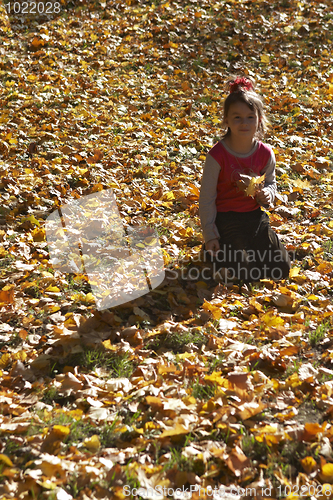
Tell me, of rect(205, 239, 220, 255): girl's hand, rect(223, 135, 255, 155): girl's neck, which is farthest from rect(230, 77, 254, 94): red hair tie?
rect(205, 239, 220, 255): girl's hand

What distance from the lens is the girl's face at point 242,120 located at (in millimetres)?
3199

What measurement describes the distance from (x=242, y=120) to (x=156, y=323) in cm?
159

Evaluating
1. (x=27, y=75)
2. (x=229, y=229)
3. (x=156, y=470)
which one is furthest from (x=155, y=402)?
(x=27, y=75)

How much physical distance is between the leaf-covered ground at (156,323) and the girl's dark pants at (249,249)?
0.12 metres

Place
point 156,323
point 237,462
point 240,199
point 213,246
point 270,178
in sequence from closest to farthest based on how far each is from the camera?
point 237,462 < point 156,323 < point 213,246 < point 240,199 < point 270,178

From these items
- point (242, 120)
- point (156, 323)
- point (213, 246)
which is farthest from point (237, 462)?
point (242, 120)

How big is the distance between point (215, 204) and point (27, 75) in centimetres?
428

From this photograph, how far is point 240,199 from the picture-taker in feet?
11.3

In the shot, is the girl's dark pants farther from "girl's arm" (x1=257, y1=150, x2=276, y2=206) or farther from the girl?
"girl's arm" (x1=257, y1=150, x2=276, y2=206)

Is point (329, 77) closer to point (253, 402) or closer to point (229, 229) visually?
point (229, 229)

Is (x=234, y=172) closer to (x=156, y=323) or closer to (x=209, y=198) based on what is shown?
(x=209, y=198)

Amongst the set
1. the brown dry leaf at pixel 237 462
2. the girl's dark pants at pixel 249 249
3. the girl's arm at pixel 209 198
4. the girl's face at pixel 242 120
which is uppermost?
the girl's face at pixel 242 120

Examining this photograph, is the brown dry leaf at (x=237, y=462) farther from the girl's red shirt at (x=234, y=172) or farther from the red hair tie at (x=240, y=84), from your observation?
the red hair tie at (x=240, y=84)

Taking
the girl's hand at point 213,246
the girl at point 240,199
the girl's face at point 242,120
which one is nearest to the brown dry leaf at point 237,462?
the girl at point 240,199
